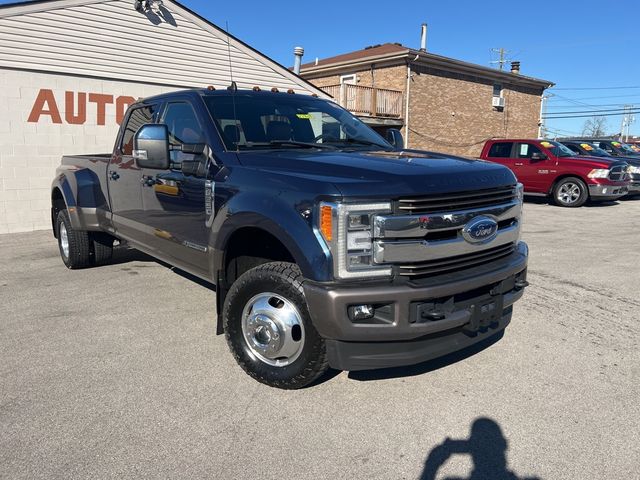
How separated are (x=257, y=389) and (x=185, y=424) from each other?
21.3 inches

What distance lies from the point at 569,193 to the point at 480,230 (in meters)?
12.0

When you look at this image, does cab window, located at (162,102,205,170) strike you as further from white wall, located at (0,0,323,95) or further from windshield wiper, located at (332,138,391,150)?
white wall, located at (0,0,323,95)

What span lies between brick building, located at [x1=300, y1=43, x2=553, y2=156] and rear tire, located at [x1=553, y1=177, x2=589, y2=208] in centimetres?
794

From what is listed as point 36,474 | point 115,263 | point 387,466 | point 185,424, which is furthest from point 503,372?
point 115,263

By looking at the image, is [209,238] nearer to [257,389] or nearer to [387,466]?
[257,389]

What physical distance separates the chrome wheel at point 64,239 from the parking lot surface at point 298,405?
1506 mm

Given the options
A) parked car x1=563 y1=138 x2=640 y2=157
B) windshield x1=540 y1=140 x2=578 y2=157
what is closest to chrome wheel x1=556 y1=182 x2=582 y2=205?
Result: windshield x1=540 y1=140 x2=578 y2=157

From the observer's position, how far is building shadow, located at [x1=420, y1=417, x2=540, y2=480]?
94.5 inches

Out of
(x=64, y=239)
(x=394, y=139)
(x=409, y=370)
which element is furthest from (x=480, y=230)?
(x=64, y=239)

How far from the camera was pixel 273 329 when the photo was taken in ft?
10.1

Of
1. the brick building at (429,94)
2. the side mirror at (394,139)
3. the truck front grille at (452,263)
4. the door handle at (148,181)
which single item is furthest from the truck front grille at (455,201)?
the brick building at (429,94)

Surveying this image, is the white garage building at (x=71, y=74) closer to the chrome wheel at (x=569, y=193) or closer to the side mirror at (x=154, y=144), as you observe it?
the side mirror at (x=154, y=144)

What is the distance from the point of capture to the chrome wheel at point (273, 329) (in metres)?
3.02

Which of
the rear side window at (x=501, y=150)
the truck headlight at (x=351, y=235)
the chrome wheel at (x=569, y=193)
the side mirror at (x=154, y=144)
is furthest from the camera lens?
the rear side window at (x=501, y=150)
